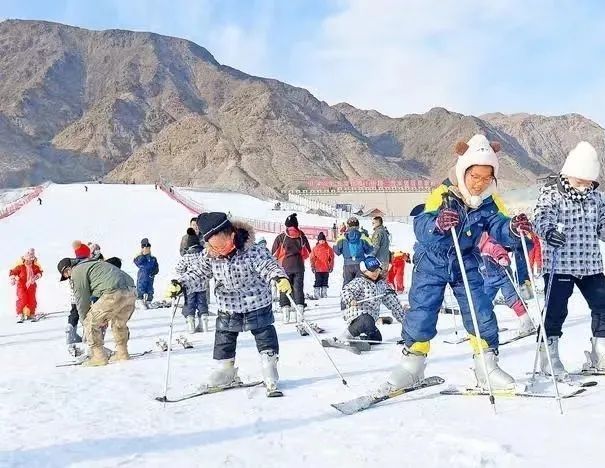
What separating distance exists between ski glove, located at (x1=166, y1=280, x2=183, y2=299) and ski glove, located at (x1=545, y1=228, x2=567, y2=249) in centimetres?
284

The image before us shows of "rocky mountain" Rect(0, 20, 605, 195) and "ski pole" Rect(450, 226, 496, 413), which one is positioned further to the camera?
"rocky mountain" Rect(0, 20, 605, 195)

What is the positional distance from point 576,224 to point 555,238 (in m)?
0.51

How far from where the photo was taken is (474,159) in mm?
4746

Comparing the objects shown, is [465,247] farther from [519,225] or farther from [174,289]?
[174,289]

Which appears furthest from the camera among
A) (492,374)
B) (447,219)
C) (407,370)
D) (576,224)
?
(576,224)

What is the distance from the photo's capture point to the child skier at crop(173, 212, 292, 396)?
5.50 m

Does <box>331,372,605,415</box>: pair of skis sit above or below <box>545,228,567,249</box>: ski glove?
below

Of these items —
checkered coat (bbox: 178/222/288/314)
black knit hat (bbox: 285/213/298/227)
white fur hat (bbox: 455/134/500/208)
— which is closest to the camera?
white fur hat (bbox: 455/134/500/208)

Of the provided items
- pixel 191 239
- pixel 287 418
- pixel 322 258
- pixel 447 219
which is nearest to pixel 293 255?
pixel 191 239

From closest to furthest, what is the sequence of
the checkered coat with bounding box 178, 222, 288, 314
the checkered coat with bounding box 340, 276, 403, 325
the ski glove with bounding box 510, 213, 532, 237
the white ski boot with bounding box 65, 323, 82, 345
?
1. the ski glove with bounding box 510, 213, 532, 237
2. the checkered coat with bounding box 178, 222, 288, 314
3. the checkered coat with bounding box 340, 276, 403, 325
4. the white ski boot with bounding box 65, 323, 82, 345

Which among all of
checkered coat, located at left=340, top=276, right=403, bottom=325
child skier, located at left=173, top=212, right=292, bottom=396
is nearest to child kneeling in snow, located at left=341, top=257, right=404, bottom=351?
checkered coat, located at left=340, top=276, right=403, bottom=325

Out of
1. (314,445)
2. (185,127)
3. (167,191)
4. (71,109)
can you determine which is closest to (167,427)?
(314,445)

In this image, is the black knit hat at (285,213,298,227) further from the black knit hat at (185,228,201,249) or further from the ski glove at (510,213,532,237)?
the ski glove at (510,213,532,237)

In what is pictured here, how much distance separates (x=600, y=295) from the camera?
5.18 meters
